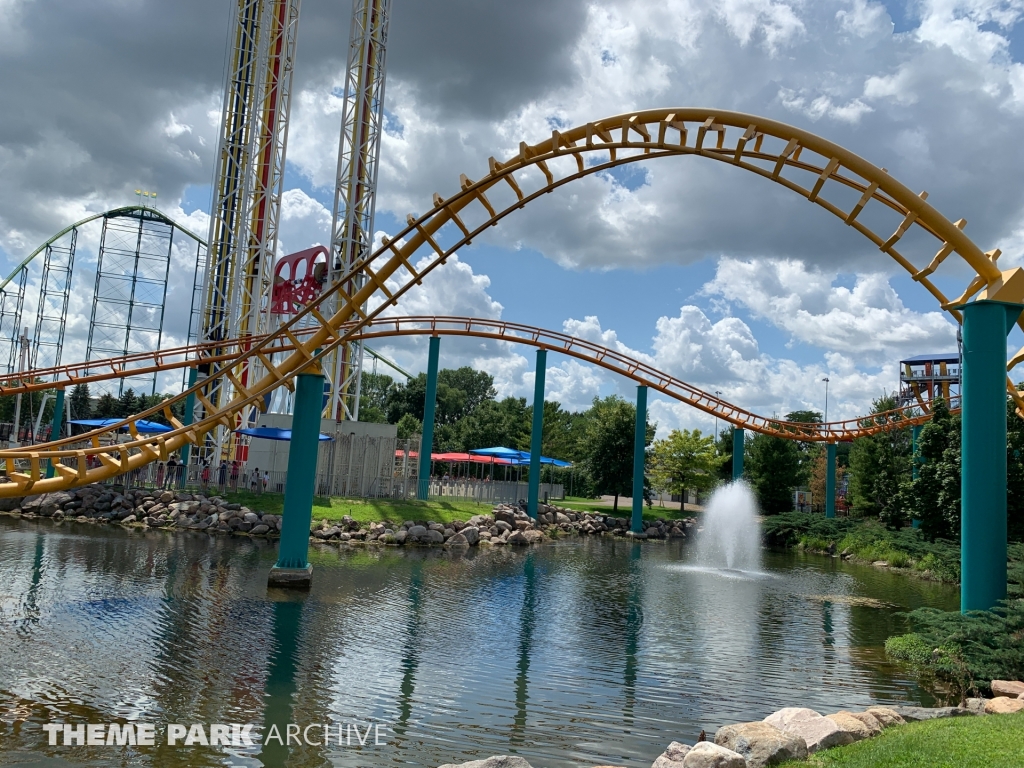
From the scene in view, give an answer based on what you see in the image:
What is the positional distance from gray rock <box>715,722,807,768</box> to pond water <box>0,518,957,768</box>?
1.03m

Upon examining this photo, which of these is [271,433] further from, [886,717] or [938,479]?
[886,717]

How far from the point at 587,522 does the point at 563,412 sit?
50.9m

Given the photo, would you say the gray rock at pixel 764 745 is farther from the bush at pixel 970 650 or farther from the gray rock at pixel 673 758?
the bush at pixel 970 650

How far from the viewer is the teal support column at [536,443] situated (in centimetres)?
3269

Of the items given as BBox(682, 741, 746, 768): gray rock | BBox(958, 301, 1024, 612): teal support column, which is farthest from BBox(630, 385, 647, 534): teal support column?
BBox(682, 741, 746, 768): gray rock

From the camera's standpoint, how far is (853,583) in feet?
72.4

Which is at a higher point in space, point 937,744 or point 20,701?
point 937,744

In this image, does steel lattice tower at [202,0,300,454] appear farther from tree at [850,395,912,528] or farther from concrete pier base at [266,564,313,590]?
tree at [850,395,912,528]

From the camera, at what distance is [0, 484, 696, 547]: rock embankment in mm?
24688

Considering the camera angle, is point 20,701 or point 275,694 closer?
point 20,701

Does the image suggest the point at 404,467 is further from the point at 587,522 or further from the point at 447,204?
the point at 447,204

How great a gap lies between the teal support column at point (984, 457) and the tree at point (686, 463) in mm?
34006

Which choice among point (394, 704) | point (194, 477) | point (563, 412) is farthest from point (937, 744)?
point (563, 412)

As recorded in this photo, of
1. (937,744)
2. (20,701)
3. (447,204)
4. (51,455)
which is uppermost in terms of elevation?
(447,204)
